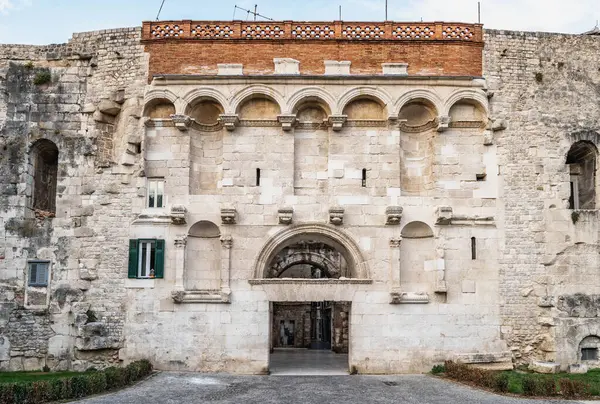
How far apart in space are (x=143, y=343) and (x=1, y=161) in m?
7.14

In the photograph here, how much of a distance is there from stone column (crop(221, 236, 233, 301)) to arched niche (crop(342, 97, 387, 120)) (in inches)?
214

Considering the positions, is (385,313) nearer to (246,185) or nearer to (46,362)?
(246,185)

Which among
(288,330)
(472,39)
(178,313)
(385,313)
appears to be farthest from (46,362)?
(288,330)

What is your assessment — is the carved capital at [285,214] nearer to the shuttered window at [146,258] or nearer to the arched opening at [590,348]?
the shuttered window at [146,258]

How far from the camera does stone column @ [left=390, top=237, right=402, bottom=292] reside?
18.5m

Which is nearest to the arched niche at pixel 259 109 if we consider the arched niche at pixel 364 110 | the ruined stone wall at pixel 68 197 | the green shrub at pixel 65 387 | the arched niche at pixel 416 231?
the arched niche at pixel 364 110

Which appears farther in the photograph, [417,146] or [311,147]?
[417,146]

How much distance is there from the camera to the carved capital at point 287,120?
19.1 metres

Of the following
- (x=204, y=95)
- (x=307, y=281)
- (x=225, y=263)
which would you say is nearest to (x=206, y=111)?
(x=204, y=95)

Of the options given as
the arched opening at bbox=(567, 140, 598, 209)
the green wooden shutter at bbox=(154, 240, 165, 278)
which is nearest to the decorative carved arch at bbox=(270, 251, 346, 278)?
the green wooden shutter at bbox=(154, 240, 165, 278)

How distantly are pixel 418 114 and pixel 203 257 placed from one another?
8151 mm

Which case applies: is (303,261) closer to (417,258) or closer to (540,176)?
(417,258)

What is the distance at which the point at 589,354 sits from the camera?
18.2 meters

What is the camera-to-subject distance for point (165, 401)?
13430 mm
